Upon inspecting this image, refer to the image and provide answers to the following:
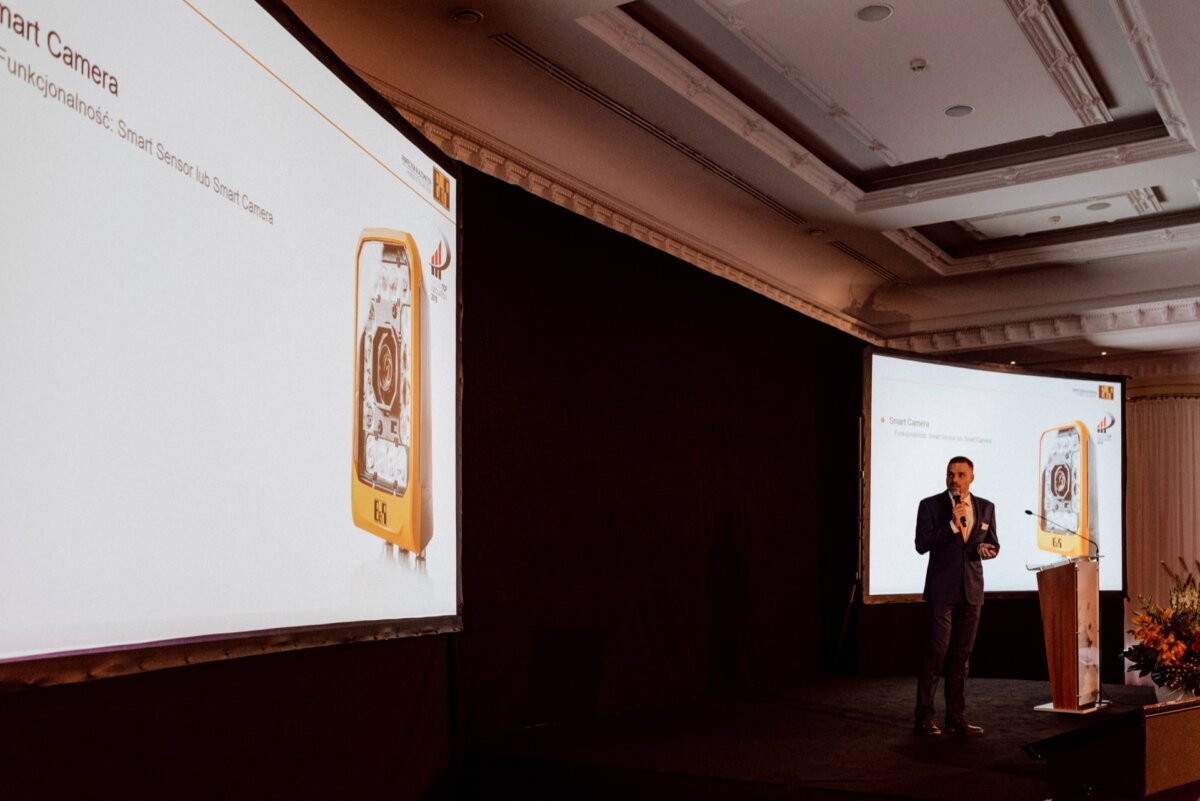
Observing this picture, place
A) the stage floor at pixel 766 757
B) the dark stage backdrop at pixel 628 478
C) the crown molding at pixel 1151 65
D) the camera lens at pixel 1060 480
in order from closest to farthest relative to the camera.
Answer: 1. the stage floor at pixel 766 757
2. the crown molding at pixel 1151 65
3. the dark stage backdrop at pixel 628 478
4. the camera lens at pixel 1060 480

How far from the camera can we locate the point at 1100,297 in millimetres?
8812

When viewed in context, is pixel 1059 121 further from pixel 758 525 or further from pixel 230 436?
pixel 230 436

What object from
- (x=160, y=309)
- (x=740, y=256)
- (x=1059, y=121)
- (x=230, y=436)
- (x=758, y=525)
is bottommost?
(x=758, y=525)

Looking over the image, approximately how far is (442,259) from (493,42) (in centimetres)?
155

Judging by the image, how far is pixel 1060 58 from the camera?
5.45 m

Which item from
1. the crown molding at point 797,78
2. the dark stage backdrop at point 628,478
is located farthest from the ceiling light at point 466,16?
the crown molding at point 797,78

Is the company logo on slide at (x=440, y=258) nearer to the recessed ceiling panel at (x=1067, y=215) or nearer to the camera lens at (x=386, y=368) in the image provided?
the camera lens at (x=386, y=368)

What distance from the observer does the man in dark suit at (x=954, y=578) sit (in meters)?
4.70

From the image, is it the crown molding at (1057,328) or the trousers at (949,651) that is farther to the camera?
the crown molding at (1057,328)

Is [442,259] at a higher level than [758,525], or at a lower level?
higher

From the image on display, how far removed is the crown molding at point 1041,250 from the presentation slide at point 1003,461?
1.00 m

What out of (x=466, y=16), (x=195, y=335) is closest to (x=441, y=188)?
(x=466, y=16)

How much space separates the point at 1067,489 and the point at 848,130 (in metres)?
3.49

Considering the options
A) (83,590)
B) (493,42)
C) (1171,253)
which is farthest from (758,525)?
(83,590)
